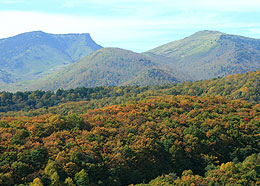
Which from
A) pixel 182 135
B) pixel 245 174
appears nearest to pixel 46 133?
pixel 182 135

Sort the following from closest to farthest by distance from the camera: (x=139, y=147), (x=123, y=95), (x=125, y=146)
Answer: (x=125, y=146) < (x=139, y=147) < (x=123, y=95)

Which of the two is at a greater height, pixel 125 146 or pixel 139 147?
pixel 125 146

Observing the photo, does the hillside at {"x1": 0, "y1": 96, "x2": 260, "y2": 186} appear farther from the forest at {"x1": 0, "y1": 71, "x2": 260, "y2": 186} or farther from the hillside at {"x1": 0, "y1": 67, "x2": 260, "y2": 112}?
the hillside at {"x1": 0, "y1": 67, "x2": 260, "y2": 112}

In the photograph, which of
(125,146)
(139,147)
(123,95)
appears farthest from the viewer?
(123,95)

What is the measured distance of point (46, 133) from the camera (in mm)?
58156

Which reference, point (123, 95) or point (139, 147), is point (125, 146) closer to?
point (139, 147)

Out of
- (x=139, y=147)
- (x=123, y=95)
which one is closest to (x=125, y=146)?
(x=139, y=147)

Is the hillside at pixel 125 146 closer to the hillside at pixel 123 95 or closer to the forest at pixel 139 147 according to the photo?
the forest at pixel 139 147

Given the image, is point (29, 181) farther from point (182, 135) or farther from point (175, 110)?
point (175, 110)

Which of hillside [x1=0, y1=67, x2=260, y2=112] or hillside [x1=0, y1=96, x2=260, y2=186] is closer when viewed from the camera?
hillside [x1=0, y1=96, x2=260, y2=186]

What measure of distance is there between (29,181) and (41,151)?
22.8ft

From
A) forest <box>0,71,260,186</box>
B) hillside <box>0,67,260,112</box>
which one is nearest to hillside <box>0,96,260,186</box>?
forest <box>0,71,260,186</box>

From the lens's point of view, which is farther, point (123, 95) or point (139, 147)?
point (123, 95)

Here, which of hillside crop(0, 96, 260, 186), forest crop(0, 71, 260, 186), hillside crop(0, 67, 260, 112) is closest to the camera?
forest crop(0, 71, 260, 186)
